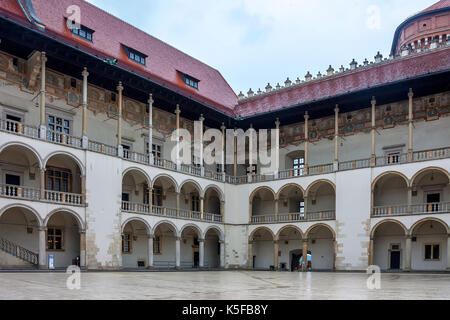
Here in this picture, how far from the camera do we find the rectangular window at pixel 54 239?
22250 millimetres

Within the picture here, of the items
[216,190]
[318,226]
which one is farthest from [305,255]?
[216,190]

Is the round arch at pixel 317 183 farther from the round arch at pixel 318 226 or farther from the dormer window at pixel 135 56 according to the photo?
the dormer window at pixel 135 56

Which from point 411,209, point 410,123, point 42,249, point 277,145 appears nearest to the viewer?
point 42,249

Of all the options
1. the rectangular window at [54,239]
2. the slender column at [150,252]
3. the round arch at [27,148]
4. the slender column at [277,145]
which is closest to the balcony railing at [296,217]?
the slender column at [277,145]

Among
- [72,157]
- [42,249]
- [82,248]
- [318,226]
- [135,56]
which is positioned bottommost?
[82,248]

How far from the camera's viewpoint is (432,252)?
81.8 ft

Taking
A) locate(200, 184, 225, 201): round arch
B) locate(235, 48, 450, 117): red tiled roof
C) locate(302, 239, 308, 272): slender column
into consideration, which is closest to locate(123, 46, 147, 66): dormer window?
locate(235, 48, 450, 117): red tiled roof

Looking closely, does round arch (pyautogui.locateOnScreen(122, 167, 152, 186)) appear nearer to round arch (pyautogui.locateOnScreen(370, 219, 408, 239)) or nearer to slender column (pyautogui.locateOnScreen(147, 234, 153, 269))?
slender column (pyautogui.locateOnScreen(147, 234, 153, 269))

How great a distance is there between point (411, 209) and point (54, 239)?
1841cm

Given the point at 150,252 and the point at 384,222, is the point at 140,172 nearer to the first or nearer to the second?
the point at 150,252

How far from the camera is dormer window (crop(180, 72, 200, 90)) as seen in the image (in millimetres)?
31609

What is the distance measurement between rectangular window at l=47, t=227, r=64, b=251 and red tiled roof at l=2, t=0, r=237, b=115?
31.2 ft
